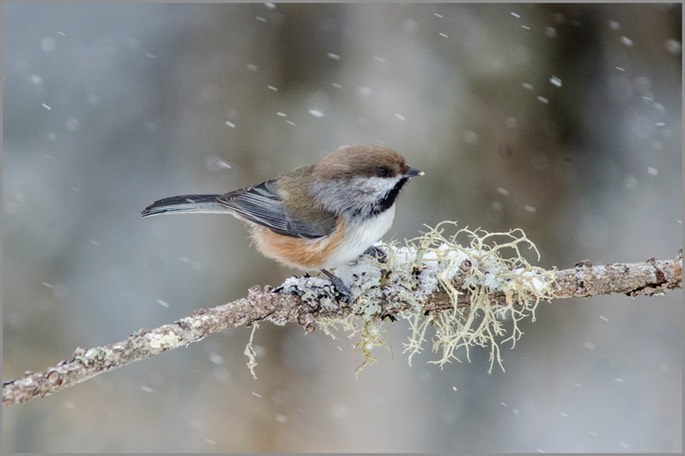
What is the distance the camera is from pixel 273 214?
3.79 meters

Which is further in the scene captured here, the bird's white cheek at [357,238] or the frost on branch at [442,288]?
the bird's white cheek at [357,238]

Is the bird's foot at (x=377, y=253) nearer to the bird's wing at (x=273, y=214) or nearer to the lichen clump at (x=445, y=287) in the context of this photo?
the lichen clump at (x=445, y=287)

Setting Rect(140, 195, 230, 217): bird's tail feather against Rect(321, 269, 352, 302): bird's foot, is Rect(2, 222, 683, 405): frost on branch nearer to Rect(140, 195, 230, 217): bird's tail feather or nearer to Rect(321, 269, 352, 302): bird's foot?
Rect(321, 269, 352, 302): bird's foot

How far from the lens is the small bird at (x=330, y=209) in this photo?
3475mm

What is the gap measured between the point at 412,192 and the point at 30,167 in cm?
317

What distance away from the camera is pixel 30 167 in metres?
5.35

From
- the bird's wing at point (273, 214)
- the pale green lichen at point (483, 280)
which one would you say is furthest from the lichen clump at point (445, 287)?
the bird's wing at point (273, 214)

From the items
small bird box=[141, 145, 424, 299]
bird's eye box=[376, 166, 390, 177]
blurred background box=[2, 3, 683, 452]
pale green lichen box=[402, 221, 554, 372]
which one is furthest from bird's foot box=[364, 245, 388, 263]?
blurred background box=[2, 3, 683, 452]

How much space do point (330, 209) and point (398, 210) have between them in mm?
1720

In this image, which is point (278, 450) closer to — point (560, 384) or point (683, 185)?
point (560, 384)

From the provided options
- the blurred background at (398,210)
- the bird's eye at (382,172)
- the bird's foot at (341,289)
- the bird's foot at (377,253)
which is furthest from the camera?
the blurred background at (398,210)

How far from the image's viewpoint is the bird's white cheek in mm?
3385

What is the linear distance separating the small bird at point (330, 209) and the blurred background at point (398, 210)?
1596mm

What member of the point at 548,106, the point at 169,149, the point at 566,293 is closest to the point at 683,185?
the point at 548,106
